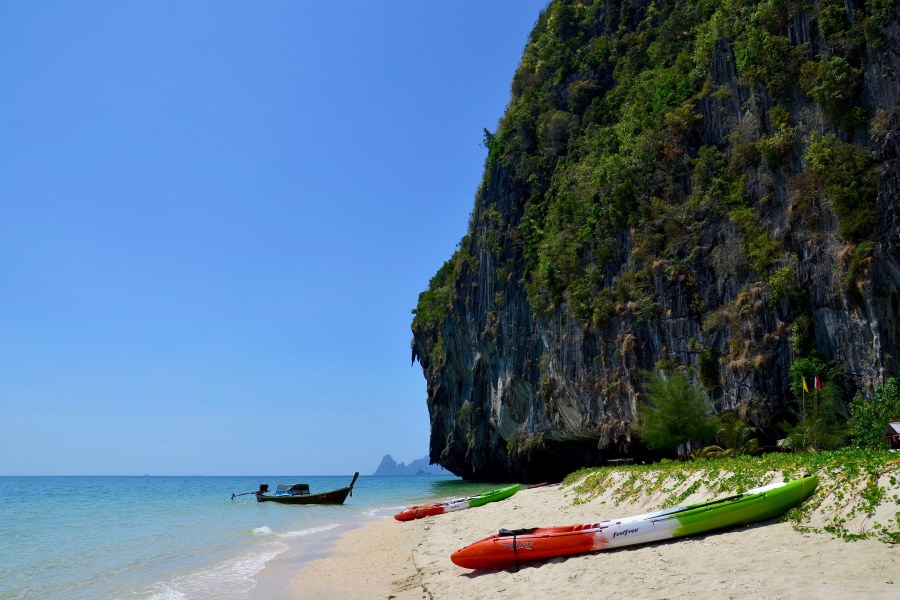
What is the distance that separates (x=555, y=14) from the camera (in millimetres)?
48938

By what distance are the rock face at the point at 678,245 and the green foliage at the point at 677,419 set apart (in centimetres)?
177

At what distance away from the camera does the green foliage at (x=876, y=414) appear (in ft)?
67.0

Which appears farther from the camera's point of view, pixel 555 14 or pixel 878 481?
pixel 555 14

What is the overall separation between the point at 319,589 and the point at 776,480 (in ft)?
27.6

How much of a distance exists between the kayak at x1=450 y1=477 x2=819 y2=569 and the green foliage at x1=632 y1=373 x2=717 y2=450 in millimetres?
16235

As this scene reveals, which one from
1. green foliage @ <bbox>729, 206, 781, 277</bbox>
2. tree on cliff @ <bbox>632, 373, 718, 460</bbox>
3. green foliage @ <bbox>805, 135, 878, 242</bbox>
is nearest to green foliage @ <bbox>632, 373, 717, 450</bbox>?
tree on cliff @ <bbox>632, 373, 718, 460</bbox>

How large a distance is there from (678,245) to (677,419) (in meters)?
9.11

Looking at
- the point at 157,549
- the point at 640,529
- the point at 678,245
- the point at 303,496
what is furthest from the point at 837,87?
the point at 303,496

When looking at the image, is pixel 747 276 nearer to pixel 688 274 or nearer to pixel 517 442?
pixel 688 274

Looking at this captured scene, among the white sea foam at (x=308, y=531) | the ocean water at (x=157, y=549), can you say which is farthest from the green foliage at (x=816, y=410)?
the white sea foam at (x=308, y=531)

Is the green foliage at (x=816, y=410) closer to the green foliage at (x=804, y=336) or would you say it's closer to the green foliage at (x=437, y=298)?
the green foliage at (x=804, y=336)

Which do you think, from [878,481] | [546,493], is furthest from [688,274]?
[878,481]

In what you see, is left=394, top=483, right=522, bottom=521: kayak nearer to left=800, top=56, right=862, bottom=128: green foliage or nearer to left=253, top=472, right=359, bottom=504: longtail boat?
left=253, top=472, right=359, bottom=504: longtail boat

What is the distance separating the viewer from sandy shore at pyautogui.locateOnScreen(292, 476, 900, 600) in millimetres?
7242
